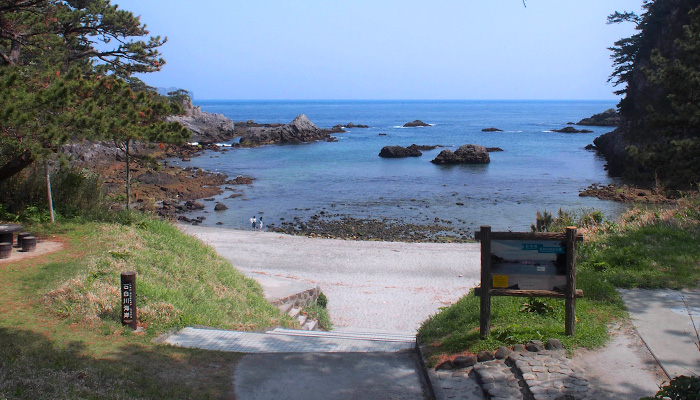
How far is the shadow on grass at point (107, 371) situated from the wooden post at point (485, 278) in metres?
3.11

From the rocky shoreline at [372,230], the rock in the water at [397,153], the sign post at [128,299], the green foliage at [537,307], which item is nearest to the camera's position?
the green foliage at [537,307]

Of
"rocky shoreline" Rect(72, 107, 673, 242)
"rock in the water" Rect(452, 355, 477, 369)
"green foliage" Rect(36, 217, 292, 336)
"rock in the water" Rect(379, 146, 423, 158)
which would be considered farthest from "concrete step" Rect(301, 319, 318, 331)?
"rock in the water" Rect(379, 146, 423, 158)

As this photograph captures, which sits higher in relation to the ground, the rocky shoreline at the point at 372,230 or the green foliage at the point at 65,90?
the green foliage at the point at 65,90

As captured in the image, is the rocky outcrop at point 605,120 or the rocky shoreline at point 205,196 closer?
the rocky shoreline at point 205,196

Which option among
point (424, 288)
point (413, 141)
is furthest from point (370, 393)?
point (413, 141)

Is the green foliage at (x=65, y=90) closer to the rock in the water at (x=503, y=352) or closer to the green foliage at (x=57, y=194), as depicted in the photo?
the green foliage at (x=57, y=194)

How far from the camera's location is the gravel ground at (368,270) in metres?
14.2

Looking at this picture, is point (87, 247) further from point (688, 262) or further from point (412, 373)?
point (688, 262)

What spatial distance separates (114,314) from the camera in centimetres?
858

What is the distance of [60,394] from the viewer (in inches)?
202

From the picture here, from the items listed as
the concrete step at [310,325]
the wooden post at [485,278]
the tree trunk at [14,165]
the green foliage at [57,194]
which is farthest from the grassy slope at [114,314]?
the wooden post at [485,278]

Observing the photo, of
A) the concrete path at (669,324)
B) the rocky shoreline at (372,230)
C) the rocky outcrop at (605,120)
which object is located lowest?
the rocky shoreline at (372,230)

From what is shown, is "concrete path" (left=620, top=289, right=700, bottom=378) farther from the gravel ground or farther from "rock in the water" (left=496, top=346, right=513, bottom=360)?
the gravel ground

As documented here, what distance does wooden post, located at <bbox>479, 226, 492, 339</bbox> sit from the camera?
6906 mm
